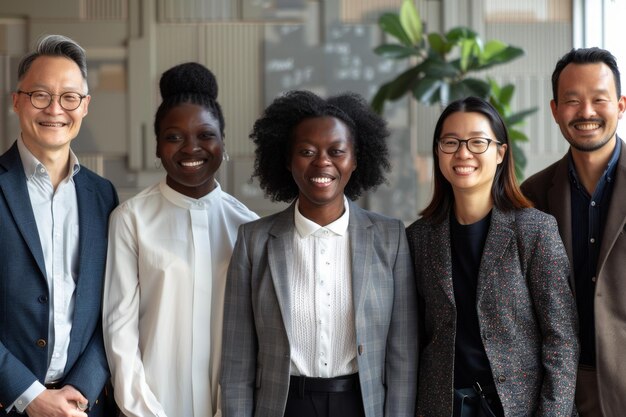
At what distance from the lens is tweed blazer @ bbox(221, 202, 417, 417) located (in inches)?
86.6

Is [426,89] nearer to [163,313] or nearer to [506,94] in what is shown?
[506,94]

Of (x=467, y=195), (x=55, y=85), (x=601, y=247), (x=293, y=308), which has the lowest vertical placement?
(x=293, y=308)

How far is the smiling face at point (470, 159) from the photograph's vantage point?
2246 millimetres

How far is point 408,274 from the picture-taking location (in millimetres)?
2318

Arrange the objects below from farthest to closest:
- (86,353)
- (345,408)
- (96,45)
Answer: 1. (96,45)
2. (86,353)
3. (345,408)

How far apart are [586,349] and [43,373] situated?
1626 millimetres

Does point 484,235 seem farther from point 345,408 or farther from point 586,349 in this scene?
point 345,408

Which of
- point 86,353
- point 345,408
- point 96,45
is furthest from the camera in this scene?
point 96,45

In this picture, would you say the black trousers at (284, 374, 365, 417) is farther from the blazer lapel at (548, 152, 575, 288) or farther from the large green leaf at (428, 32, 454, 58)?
the large green leaf at (428, 32, 454, 58)

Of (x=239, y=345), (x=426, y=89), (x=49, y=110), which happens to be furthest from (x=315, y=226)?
(x=426, y=89)

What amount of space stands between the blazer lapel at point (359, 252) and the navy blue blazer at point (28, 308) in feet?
2.65

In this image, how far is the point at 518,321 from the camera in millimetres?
2182

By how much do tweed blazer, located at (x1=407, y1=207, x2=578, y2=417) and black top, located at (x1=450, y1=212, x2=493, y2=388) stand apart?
1.4 inches

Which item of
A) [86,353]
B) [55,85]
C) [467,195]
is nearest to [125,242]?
[86,353]
